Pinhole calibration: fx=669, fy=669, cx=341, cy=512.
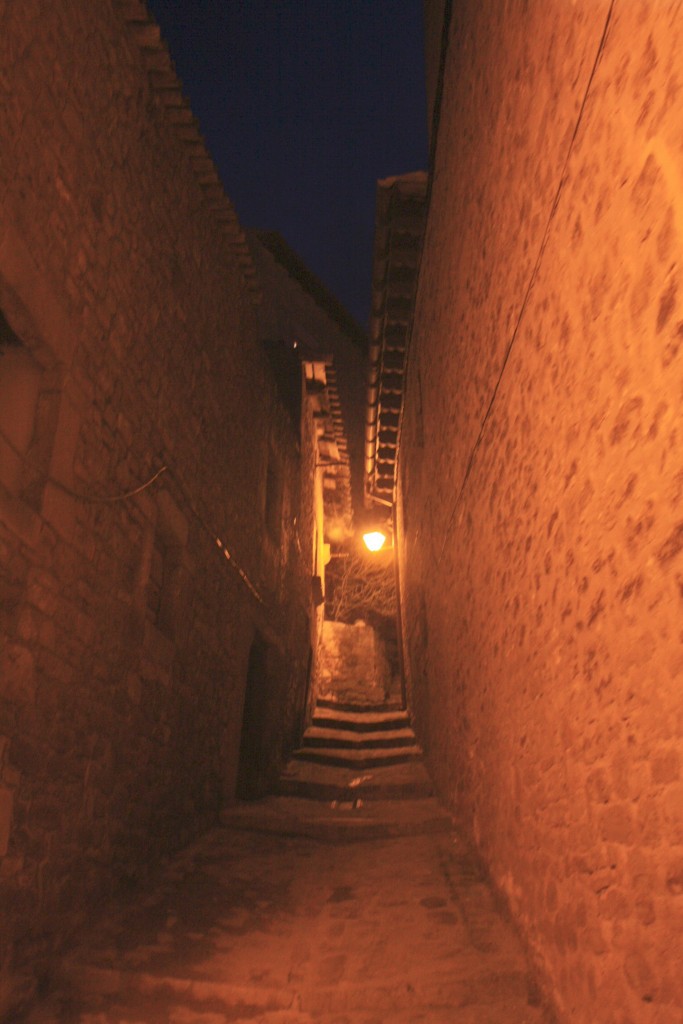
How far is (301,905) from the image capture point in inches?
179

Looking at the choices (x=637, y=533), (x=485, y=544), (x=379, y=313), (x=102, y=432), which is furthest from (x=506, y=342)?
(x=379, y=313)

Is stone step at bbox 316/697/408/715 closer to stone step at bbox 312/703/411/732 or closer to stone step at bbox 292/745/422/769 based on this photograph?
stone step at bbox 312/703/411/732

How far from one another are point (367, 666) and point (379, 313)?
8.54 meters

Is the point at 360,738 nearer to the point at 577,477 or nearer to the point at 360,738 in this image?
the point at 360,738

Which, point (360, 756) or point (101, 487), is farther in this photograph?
point (360, 756)

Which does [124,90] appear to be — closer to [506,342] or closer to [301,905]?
[506,342]

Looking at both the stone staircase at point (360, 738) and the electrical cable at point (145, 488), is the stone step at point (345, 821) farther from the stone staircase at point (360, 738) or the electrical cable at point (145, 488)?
the electrical cable at point (145, 488)

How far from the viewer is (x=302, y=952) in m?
3.79

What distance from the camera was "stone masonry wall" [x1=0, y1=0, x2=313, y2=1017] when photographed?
3.31 metres

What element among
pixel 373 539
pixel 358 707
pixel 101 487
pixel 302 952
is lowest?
pixel 302 952

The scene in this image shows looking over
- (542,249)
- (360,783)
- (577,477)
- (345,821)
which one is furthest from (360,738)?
(542,249)

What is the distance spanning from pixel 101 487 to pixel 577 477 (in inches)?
113

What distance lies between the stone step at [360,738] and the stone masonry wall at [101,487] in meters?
3.05

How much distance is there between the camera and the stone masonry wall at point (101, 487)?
130 inches
